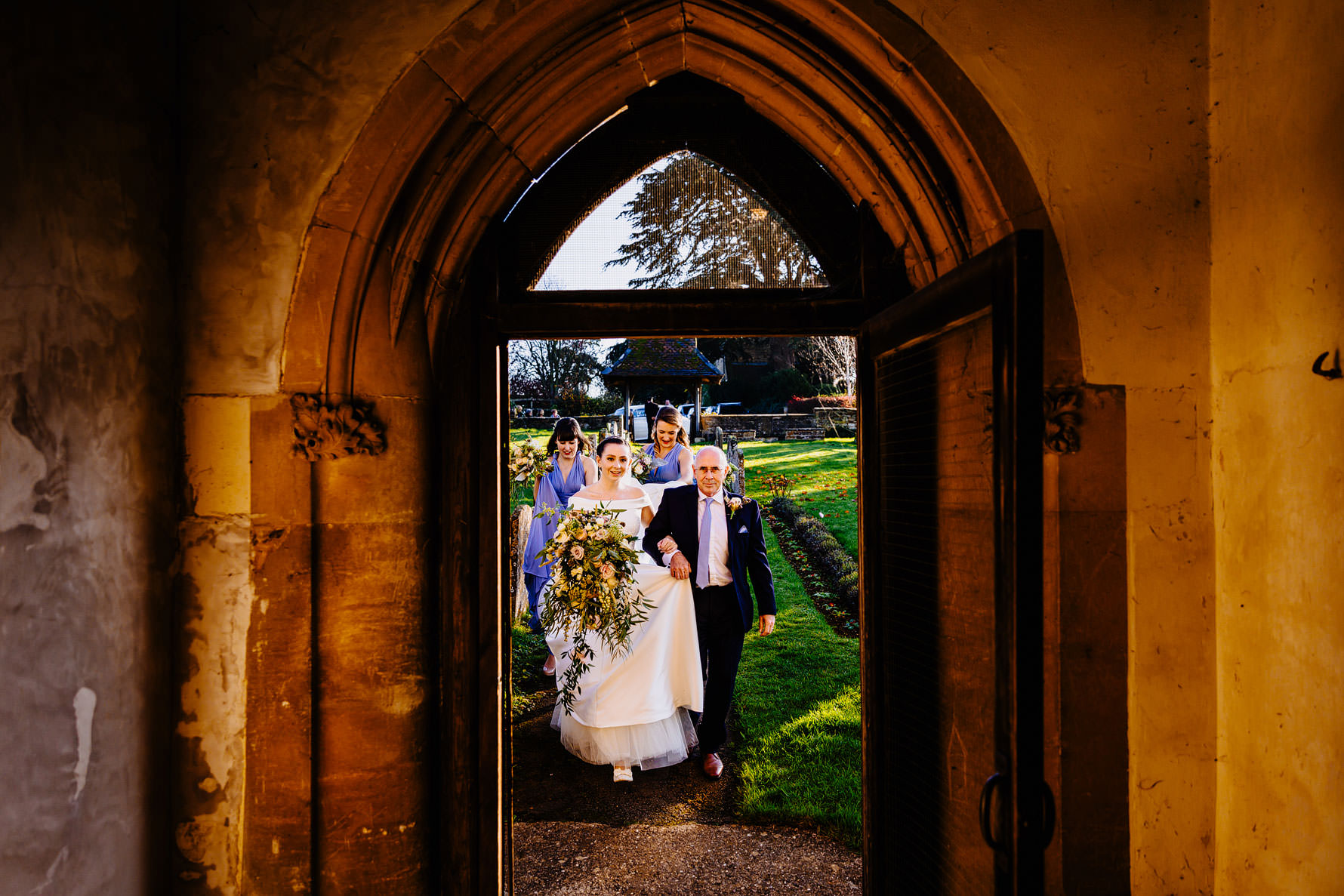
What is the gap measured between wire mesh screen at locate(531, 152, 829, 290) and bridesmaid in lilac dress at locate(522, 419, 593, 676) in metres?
3.20

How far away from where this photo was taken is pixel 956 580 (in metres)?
2.11

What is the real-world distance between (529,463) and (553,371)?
11436 mm

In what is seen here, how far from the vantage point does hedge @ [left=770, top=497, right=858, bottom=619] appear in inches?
319

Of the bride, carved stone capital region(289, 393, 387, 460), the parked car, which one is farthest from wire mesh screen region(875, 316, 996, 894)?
the parked car

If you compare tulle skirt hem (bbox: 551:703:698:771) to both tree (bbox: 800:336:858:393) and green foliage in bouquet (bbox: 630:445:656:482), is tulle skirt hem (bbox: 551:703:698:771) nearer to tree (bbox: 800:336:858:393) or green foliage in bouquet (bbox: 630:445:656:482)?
green foliage in bouquet (bbox: 630:445:656:482)

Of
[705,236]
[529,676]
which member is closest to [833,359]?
[529,676]

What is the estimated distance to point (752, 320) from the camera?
97.9 inches

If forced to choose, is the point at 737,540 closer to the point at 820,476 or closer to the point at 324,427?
the point at 324,427

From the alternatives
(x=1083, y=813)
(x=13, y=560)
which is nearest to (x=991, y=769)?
(x=1083, y=813)

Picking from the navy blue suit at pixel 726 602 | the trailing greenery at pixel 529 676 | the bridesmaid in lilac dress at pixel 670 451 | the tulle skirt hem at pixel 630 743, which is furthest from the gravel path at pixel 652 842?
the bridesmaid in lilac dress at pixel 670 451

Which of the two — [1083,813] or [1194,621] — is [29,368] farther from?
[1194,621]

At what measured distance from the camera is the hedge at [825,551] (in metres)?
8.11

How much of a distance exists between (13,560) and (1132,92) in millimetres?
3262

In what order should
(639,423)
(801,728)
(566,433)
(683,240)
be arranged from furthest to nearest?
(639,423), (566,433), (801,728), (683,240)
